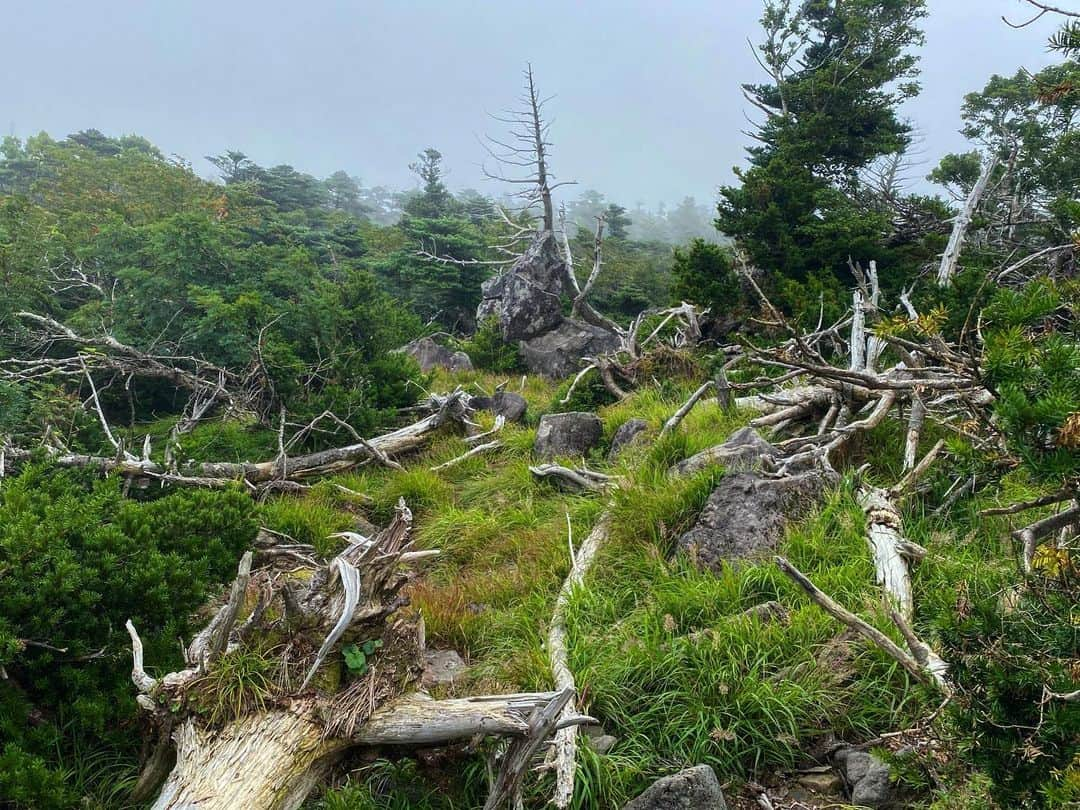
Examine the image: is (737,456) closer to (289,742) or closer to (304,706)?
(304,706)

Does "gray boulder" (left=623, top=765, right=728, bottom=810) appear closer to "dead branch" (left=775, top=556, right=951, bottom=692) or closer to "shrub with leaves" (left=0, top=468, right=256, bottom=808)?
"dead branch" (left=775, top=556, right=951, bottom=692)

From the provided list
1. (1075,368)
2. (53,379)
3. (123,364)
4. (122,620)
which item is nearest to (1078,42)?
(1075,368)

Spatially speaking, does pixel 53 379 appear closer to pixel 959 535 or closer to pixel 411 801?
pixel 411 801

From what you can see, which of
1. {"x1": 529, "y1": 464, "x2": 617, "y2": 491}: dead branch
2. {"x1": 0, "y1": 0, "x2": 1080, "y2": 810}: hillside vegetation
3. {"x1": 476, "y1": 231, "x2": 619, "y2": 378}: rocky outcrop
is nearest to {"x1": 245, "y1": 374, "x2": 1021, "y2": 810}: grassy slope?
{"x1": 0, "y1": 0, "x2": 1080, "y2": 810}: hillside vegetation

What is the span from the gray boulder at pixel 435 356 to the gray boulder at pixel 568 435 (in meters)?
5.86

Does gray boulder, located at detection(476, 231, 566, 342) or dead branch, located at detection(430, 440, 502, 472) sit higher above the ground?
gray boulder, located at detection(476, 231, 566, 342)

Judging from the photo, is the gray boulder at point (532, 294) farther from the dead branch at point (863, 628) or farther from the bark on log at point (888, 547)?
the dead branch at point (863, 628)

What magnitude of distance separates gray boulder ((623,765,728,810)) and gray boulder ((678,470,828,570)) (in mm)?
1440

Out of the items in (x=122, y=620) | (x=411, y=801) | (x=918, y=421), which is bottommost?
(x=411, y=801)

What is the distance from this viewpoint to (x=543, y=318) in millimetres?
13117

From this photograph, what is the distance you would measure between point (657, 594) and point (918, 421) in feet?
7.60

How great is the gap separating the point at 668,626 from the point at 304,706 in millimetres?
1761

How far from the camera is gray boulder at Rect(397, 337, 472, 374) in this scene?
12508mm

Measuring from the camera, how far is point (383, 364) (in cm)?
822
